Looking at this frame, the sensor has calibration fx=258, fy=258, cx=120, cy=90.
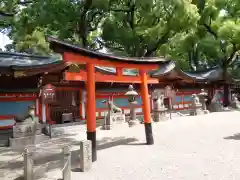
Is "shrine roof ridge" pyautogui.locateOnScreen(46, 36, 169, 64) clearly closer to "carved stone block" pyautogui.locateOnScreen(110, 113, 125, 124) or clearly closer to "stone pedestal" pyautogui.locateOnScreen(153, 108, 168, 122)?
"carved stone block" pyautogui.locateOnScreen(110, 113, 125, 124)

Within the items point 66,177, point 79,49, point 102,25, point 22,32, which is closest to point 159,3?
point 102,25

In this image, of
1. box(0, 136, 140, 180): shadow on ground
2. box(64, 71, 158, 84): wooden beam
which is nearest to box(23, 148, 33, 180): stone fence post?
box(0, 136, 140, 180): shadow on ground

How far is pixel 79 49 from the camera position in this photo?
25.3ft

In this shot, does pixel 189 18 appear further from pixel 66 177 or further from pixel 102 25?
pixel 66 177

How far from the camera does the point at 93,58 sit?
827cm

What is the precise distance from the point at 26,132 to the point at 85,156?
18.3 feet

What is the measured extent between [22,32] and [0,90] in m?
5.03

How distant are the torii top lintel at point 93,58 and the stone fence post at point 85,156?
2519mm

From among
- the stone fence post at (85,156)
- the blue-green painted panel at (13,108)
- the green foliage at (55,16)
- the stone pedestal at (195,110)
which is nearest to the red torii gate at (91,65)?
the stone fence post at (85,156)

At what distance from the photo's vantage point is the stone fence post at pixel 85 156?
703cm

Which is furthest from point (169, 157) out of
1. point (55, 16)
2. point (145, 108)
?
point (55, 16)

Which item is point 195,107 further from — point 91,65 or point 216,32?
point 91,65

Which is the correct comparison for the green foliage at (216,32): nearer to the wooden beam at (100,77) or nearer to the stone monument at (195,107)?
the stone monument at (195,107)

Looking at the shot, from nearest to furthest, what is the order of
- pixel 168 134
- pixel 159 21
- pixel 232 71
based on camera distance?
pixel 168 134, pixel 159 21, pixel 232 71
